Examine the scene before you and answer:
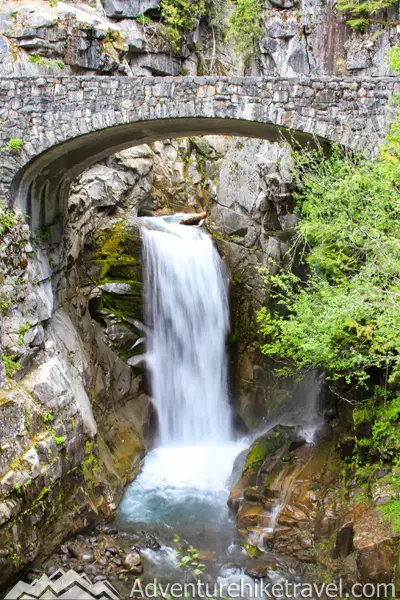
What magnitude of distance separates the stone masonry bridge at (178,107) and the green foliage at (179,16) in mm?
11798

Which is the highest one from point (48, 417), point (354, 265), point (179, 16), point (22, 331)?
point (179, 16)

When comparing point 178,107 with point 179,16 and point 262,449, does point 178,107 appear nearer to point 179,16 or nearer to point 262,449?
point 262,449

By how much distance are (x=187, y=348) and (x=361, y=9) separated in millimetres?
13136

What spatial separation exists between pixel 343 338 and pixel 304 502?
3420 mm

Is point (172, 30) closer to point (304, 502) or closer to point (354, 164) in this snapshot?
point (354, 164)

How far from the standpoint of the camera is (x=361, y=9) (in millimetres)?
17078

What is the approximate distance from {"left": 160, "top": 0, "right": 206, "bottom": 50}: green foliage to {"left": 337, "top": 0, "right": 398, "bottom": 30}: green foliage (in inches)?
248

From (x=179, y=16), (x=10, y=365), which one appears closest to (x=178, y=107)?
(x=10, y=365)

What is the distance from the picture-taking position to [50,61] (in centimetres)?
1647

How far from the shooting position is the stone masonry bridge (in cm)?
1000

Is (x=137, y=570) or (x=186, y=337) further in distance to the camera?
(x=186, y=337)

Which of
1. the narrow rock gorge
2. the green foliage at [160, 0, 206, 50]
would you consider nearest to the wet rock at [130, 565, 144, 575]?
the narrow rock gorge

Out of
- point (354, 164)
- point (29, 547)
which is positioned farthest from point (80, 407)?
point (354, 164)

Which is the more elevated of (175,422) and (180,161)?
(180,161)
